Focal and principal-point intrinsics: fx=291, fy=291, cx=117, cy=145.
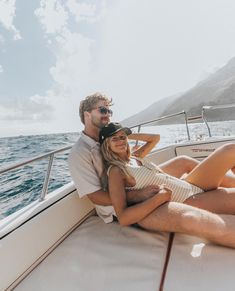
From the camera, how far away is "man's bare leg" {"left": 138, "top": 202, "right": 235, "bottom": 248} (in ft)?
4.96

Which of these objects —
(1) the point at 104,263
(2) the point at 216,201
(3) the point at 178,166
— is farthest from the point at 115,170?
(3) the point at 178,166

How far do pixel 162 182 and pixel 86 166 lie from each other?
0.52 m

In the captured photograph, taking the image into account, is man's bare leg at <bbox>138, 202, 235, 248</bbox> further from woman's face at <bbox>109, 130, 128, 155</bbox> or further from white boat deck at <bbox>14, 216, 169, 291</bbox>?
woman's face at <bbox>109, 130, 128, 155</bbox>

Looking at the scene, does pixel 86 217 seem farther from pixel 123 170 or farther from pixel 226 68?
pixel 226 68

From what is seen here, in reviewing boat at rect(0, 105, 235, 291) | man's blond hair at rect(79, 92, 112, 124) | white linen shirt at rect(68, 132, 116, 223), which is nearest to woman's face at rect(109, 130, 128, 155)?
white linen shirt at rect(68, 132, 116, 223)

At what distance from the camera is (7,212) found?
3984mm

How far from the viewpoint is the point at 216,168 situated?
6.57ft

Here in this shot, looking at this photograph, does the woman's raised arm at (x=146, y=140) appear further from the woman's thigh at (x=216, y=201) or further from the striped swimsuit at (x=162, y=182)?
the woman's thigh at (x=216, y=201)

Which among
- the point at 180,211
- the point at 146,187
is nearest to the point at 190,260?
the point at 180,211

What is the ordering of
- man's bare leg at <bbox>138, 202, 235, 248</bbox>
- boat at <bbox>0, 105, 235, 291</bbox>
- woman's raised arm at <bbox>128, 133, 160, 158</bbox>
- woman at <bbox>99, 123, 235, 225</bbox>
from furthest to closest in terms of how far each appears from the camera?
woman's raised arm at <bbox>128, 133, 160, 158</bbox>
woman at <bbox>99, 123, 235, 225</bbox>
man's bare leg at <bbox>138, 202, 235, 248</bbox>
boat at <bbox>0, 105, 235, 291</bbox>

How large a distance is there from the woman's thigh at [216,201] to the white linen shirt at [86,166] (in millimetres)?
576

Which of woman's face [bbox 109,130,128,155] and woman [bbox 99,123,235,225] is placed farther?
woman's face [bbox 109,130,128,155]

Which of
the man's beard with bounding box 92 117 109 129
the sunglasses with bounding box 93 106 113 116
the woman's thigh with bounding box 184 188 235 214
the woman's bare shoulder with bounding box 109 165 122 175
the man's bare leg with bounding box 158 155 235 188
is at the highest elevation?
the sunglasses with bounding box 93 106 113 116

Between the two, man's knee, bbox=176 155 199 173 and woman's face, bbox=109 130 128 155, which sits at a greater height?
woman's face, bbox=109 130 128 155
